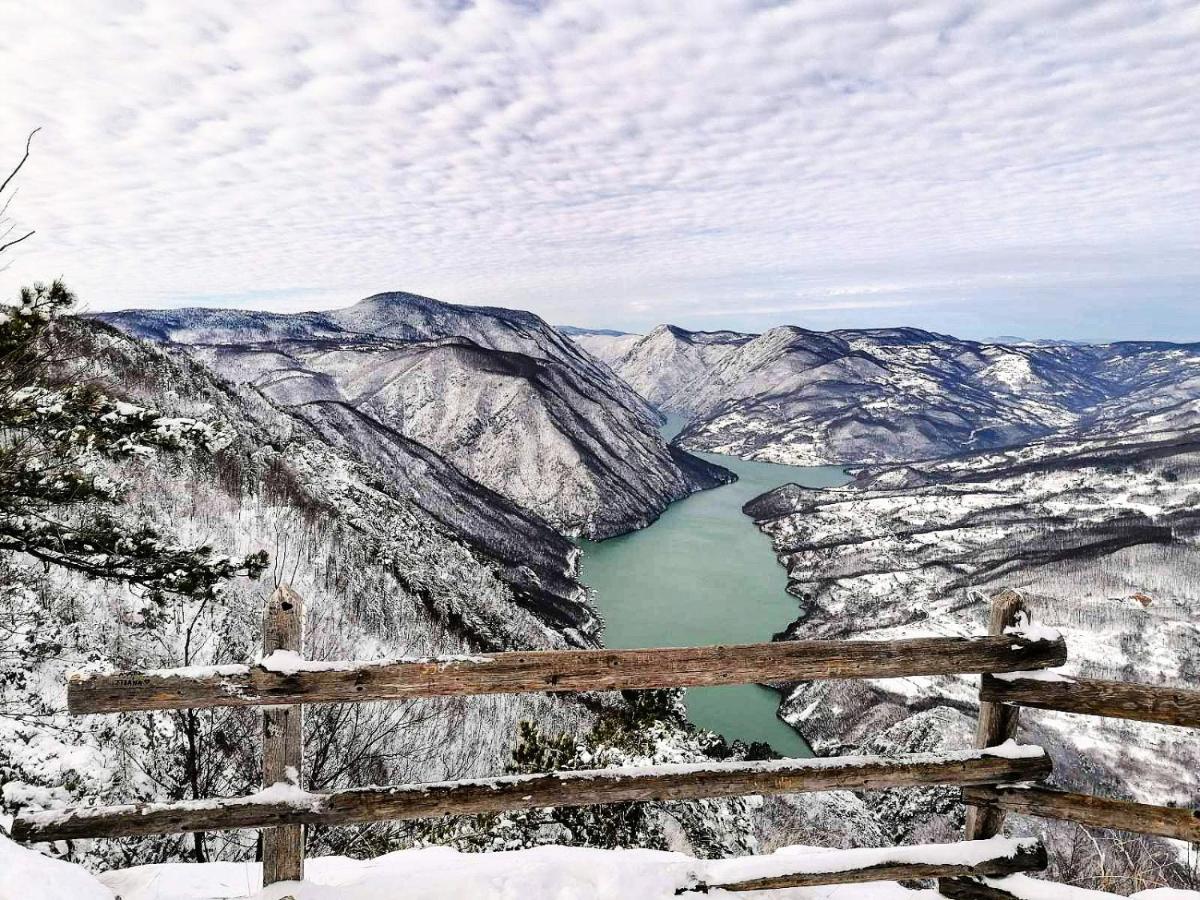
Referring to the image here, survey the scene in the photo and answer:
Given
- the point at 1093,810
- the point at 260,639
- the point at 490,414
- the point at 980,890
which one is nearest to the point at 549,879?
the point at 980,890

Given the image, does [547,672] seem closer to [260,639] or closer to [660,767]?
→ [660,767]

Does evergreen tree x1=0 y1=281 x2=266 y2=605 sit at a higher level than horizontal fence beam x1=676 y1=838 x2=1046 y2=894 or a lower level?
higher

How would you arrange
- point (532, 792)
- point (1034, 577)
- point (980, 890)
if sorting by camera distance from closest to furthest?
point (532, 792) → point (980, 890) → point (1034, 577)

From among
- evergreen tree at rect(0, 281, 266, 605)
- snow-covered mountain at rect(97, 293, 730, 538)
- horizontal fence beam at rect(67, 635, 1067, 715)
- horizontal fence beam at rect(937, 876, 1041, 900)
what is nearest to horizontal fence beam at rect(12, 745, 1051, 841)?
horizontal fence beam at rect(67, 635, 1067, 715)

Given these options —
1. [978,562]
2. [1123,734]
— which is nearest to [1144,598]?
[978,562]

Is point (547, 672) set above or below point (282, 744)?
above

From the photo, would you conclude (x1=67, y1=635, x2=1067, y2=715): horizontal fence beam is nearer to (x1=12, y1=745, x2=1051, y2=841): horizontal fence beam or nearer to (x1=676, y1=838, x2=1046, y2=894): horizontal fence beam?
(x1=12, y1=745, x2=1051, y2=841): horizontal fence beam
